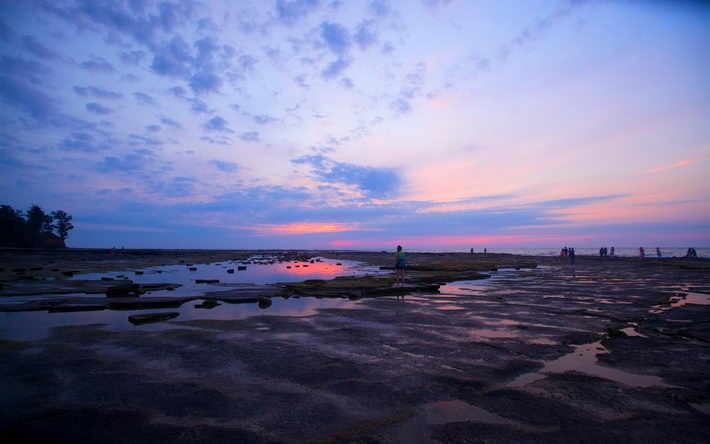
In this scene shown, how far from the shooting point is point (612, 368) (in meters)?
7.84

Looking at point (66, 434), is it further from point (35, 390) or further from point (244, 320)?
point (244, 320)

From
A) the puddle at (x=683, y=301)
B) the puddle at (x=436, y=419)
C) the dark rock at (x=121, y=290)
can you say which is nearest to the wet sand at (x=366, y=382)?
the puddle at (x=436, y=419)

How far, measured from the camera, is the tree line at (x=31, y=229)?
309ft

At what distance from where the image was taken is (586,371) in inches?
302

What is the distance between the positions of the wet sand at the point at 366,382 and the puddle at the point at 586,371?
55mm

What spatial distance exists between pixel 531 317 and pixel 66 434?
13.8m

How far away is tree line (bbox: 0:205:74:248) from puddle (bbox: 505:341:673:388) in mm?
126671

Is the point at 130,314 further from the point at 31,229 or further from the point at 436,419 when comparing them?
the point at 31,229

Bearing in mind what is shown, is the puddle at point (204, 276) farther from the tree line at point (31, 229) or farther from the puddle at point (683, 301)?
the tree line at point (31, 229)

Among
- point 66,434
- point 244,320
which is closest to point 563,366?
point 66,434

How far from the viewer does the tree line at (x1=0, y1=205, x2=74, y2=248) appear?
94062mm

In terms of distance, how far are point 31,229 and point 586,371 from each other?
138 metres

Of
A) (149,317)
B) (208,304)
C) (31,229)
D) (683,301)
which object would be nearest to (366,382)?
(149,317)

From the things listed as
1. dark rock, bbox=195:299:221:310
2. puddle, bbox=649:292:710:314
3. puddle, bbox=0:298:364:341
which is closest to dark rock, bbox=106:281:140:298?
puddle, bbox=0:298:364:341
